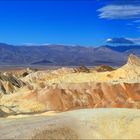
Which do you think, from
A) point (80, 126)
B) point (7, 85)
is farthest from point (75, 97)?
point (80, 126)

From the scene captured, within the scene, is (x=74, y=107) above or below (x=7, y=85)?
below

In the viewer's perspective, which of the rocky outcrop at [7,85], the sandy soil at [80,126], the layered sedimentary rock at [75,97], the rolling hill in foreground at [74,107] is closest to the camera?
the sandy soil at [80,126]

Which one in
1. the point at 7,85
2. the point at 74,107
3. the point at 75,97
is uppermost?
the point at 7,85

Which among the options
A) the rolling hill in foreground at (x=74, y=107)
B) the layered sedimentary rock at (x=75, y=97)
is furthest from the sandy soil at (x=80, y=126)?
the layered sedimentary rock at (x=75, y=97)

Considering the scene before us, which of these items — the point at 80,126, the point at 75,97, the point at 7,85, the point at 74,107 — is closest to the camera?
the point at 80,126

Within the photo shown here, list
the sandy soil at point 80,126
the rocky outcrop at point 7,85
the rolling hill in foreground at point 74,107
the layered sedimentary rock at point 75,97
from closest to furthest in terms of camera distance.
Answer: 1. the sandy soil at point 80,126
2. the rolling hill in foreground at point 74,107
3. the layered sedimentary rock at point 75,97
4. the rocky outcrop at point 7,85

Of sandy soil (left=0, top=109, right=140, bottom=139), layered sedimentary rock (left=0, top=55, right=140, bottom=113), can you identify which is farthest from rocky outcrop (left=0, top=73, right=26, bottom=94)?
sandy soil (left=0, top=109, right=140, bottom=139)

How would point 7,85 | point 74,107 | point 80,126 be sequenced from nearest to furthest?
point 80,126, point 74,107, point 7,85

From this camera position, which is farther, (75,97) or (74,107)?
(75,97)

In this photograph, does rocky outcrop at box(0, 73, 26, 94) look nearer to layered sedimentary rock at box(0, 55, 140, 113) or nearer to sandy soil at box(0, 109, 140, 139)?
layered sedimentary rock at box(0, 55, 140, 113)

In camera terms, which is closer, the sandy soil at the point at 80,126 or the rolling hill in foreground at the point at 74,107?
the sandy soil at the point at 80,126

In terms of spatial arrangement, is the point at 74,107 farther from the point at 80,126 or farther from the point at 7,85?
the point at 80,126

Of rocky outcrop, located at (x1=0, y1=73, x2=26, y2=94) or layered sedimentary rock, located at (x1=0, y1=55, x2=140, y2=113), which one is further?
rocky outcrop, located at (x1=0, y1=73, x2=26, y2=94)

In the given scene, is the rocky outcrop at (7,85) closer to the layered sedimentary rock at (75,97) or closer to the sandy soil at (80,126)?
the layered sedimentary rock at (75,97)
